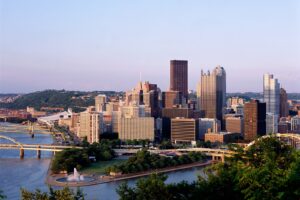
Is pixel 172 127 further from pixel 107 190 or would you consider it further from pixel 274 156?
pixel 274 156

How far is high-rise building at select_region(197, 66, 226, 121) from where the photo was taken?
43.9 metres

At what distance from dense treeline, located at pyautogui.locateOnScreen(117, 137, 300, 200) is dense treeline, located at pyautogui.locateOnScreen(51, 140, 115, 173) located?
1266cm

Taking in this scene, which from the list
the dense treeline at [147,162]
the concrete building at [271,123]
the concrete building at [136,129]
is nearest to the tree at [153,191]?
the dense treeline at [147,162]

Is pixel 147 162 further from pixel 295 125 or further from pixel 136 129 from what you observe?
pixel 295 125

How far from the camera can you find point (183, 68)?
50.8 m

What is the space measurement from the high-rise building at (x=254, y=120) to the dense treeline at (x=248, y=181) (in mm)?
24904

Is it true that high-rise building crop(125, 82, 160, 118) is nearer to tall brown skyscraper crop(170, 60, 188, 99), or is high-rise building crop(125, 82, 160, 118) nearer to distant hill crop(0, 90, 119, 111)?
tall brown skyscraper crop(170, 60, 188, 99)

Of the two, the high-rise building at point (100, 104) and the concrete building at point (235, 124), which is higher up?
the high-rise building at point (100, 104)

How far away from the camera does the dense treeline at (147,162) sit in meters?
20.1

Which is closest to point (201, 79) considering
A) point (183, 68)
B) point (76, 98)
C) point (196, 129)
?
point (183, 68)

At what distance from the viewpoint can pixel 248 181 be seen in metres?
6.55

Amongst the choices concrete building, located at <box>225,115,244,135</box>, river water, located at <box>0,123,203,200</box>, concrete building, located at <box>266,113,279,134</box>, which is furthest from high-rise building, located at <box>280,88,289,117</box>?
river water, located at <box>0,123,203,200</box>

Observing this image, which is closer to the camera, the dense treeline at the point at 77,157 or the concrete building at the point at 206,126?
the dense treeline at the point at 77,157

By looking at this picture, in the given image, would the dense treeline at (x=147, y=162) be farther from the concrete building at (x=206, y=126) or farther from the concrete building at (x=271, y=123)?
the concrete building at (x=271, y=123)
